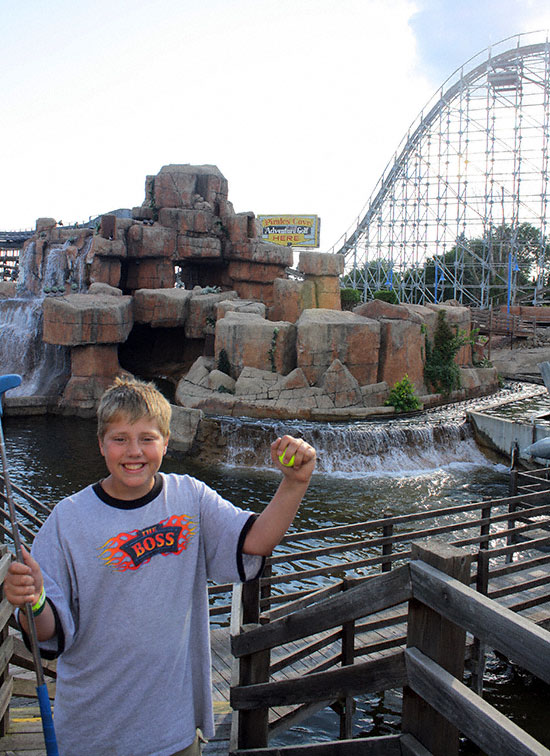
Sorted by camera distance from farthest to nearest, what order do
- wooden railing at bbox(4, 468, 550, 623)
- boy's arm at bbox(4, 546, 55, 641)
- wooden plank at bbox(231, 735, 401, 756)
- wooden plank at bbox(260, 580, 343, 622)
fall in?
wooden railing at bbox(4, 468, 550, 623), wooden plank at bbox(260, 580, 343, 622), wooden plank at bbox(231, 735, 401, 756), boy's arm at bbox(4, 546, 55, 641)

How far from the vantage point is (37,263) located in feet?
76.9

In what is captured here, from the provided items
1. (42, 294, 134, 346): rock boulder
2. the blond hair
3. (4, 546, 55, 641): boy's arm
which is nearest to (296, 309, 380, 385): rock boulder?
(42, 294, 134, 346): rock boulder

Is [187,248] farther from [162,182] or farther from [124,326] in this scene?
[124,326]

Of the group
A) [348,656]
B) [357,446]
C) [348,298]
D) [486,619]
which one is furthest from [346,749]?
[348,298]

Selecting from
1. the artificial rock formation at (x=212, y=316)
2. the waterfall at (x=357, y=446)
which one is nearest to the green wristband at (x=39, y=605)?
the waterfall at (x=357, y=446)

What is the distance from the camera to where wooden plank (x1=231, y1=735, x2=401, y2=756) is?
67.2 inches

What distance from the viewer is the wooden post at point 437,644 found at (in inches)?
61.9

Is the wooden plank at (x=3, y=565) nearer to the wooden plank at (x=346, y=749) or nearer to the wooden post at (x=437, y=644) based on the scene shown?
the wooden plank at (x=346, y=749)

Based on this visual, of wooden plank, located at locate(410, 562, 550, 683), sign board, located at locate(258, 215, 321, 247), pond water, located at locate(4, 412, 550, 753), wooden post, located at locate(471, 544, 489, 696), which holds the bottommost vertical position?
pond water, located at locate(4, 412, 550, 753)

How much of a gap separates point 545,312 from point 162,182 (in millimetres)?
17762

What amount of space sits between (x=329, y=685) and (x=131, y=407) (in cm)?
110

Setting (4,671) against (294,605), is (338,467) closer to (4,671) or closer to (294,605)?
(294,605)

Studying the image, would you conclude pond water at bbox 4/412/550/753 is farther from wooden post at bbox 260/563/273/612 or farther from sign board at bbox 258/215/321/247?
sign board at bbox 258/215/321/247

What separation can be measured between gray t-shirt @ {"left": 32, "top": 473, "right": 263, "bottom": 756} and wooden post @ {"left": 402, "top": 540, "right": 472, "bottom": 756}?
63 centimetres
